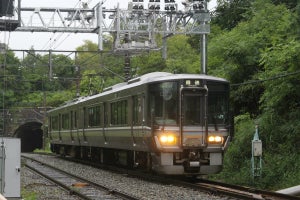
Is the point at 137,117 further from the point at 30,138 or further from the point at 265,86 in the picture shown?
the point at 30,138

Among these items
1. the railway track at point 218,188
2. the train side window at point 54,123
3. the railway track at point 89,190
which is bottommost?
the railway track at point 89,190

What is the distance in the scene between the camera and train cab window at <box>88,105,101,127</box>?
2478cm

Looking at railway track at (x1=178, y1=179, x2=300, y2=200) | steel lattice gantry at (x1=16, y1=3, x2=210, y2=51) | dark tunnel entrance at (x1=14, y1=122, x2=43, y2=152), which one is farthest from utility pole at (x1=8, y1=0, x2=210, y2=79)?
dark tunnel entrance at (x1=14, y1=122, x2=43, y2=152)

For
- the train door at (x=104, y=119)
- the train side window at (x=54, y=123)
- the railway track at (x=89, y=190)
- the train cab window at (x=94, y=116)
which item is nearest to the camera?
the railway track at (x=89, y=190)

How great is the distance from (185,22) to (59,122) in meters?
10.3

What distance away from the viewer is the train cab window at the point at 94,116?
24.8m

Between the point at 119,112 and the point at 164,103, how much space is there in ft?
13.1

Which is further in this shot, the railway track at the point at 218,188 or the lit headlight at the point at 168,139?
the lit headlight at the point at 168,139

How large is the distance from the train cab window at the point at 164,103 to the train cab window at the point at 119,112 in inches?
110

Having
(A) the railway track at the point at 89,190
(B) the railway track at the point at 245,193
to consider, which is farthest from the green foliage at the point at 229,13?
(B) the railway track at the point at 245,193

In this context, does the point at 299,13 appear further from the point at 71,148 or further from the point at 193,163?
the point at 71,148

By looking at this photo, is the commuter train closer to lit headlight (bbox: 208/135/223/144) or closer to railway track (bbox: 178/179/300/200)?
lit headlight (bbox: 208/135/223/144)

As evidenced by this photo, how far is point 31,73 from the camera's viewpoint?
6141 centimetres

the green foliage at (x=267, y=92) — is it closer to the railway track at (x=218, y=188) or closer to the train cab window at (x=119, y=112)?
the railway track at (x=218, y=188)
